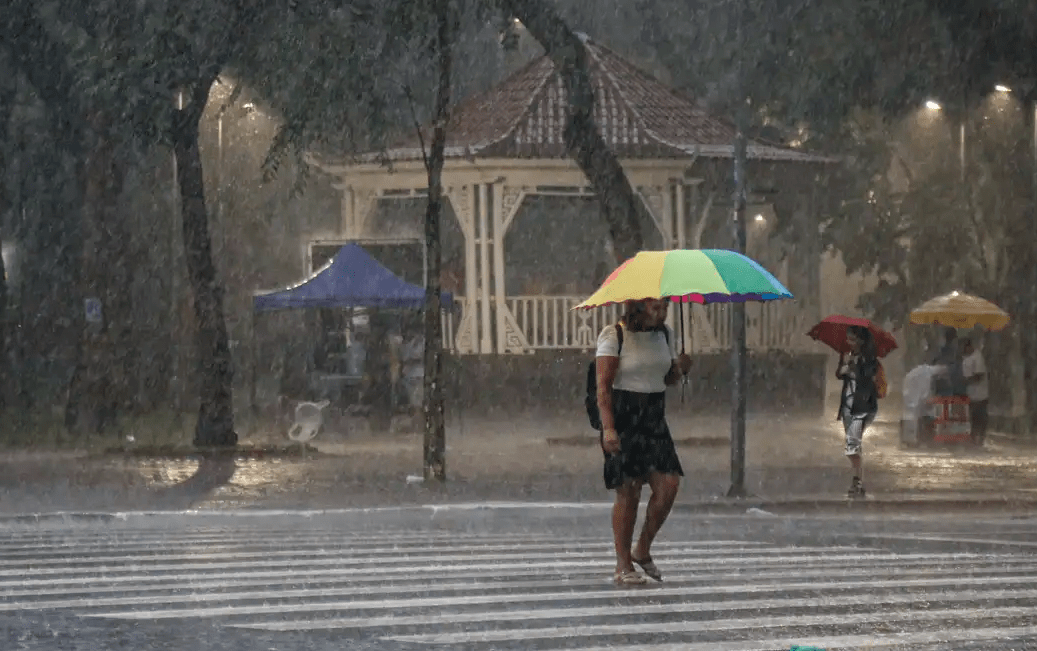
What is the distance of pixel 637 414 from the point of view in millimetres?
11461

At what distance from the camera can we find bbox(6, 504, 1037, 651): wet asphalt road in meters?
9.31

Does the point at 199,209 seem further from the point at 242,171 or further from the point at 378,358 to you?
the point at 242,171

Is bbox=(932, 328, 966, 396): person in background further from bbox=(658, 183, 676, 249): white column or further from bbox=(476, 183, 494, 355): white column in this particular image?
bbox=(476, 183, 494, 355): white column

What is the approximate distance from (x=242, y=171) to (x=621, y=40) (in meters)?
11.6

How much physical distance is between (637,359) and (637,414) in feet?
1.09

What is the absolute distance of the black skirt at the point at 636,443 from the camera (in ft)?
37.5

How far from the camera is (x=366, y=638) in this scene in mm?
9281

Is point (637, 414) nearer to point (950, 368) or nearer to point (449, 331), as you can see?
point (950, 368)

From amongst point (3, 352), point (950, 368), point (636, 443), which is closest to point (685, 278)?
point (636, 443)

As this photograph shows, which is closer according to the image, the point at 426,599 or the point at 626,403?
the point at 426,599

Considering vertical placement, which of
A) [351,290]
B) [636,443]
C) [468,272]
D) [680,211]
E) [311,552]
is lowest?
[311,552]

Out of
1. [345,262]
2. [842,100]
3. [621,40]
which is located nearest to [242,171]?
[621,40]

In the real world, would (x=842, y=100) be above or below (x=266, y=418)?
above

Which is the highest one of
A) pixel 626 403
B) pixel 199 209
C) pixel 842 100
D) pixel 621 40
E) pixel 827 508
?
pixel 621 40
